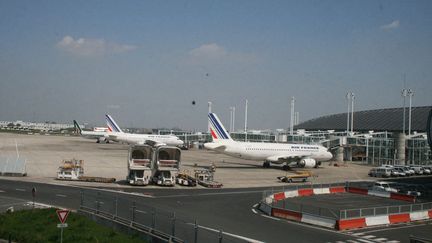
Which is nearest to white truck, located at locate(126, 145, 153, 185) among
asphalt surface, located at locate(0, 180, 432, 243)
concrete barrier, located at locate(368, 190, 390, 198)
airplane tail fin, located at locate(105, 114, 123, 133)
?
asphalt surface, located at locate(0, 180, 432, 243)

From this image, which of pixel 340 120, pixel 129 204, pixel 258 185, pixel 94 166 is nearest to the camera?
pixel 129 204

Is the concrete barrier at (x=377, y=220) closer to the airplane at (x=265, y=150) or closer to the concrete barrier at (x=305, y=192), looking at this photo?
the concrete barrier at (x=305, y=192)

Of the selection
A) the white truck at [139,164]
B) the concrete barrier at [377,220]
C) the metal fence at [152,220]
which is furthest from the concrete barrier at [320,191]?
the metal fence at [152,220]

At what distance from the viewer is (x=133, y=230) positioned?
74.5 feet

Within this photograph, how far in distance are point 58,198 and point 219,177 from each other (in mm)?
26448

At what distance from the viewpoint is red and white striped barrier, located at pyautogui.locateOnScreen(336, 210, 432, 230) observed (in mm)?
27281

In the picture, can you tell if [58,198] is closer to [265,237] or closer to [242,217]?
[242,217]

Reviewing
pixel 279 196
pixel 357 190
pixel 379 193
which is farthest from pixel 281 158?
pixel 279 196

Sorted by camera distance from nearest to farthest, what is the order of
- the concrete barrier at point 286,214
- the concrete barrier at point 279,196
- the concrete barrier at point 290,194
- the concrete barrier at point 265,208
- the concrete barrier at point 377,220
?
the concrete barrier at point 377,220 → the concrete barrier at point 286,214 → the concrete barrier at point 265,208 → the concrete barrier at point 279,196 → the concrete barrier at point 290,194

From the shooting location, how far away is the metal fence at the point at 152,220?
20031mm

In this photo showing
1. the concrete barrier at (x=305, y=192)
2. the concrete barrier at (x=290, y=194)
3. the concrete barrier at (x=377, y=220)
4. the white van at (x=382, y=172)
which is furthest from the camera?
the white van at (x=382, y=172)

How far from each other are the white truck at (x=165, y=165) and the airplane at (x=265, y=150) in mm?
18213

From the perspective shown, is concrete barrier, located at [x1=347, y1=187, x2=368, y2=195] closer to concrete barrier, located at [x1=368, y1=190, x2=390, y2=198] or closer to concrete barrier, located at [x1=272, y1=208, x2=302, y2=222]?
concrete barrier, located at [x1=368, y1=190, x2=390, y2=198]

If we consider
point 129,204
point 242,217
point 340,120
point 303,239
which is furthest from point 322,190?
point 340,120
